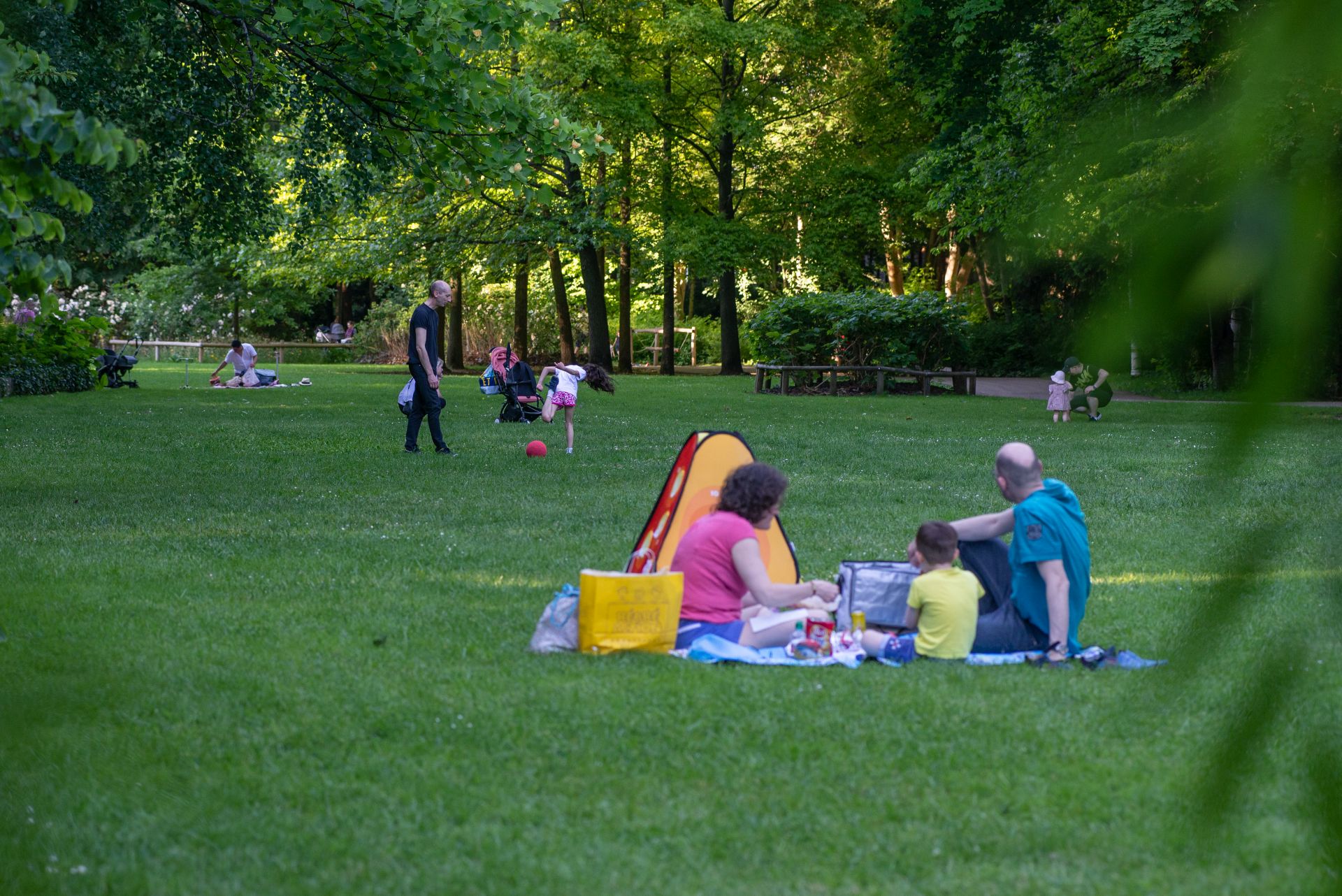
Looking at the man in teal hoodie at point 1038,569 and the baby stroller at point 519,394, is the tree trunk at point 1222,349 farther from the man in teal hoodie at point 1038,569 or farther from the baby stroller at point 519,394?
the baby stroller at point 519,394

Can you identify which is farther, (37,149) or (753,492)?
(753,492)

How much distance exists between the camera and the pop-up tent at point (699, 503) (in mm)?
6715

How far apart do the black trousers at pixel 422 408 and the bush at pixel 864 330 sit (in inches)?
583

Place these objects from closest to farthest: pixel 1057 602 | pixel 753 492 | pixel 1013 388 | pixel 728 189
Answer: pixel 1057 602
pixel 753 492
pixel 1013 388
pixel 728 189

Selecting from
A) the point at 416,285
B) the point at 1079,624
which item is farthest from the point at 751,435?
the point at 416,285

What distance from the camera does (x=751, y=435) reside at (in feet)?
53.4

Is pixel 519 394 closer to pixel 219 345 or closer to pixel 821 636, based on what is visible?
pixel 821 636

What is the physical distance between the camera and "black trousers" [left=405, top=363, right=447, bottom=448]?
43.3 feet

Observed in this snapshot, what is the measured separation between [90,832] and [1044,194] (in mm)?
3454

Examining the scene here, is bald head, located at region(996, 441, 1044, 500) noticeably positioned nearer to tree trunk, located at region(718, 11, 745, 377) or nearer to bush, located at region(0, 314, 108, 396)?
bush, located at region(0, 314, 108, 396)

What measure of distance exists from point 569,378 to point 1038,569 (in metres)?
9.49

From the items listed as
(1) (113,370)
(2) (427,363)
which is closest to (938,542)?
(2) (427,363)

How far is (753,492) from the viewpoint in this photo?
6.12 metres

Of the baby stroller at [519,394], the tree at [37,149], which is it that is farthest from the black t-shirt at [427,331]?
the tree at [37,149]
